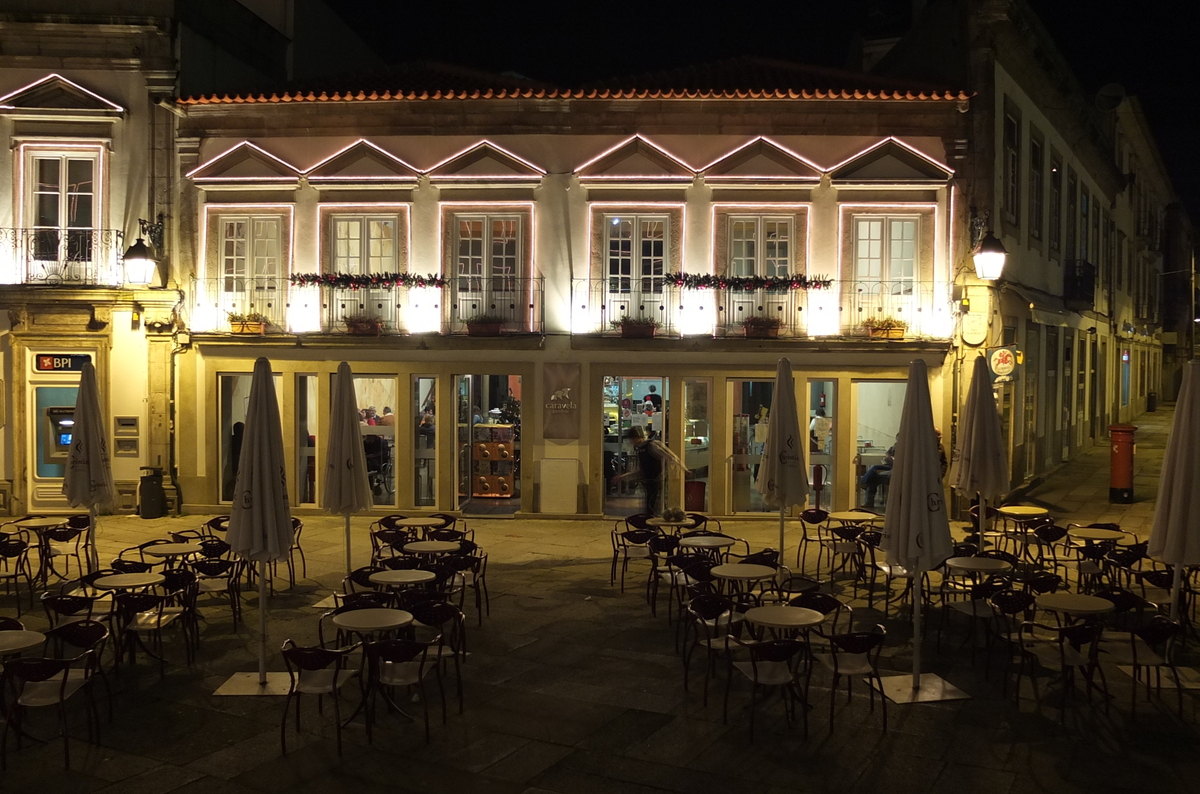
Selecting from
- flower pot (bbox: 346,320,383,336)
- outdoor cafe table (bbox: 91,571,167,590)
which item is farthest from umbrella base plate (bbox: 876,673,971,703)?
flower pot (bbox: 346,320,383,336)

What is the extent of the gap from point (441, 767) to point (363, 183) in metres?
13.9

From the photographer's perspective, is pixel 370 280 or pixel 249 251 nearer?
pixel 370 280

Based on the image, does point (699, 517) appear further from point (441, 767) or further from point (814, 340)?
point (441, 767)

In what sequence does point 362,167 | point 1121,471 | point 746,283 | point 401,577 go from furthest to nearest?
point 1121,471
point 362,167
point 746,283
point 401,577

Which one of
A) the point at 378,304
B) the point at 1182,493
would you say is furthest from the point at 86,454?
the point at 1182,493

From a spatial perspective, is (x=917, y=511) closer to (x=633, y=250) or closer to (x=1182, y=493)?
(x=1182, y=493)

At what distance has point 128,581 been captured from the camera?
9.77 m

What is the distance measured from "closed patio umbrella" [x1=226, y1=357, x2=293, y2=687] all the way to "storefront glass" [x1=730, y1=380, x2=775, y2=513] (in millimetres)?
10913

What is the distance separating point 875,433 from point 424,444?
8.38 meters

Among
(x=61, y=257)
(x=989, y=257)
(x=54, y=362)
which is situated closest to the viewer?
(x=989, y=257)

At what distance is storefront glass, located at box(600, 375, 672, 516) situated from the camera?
18.6 metres

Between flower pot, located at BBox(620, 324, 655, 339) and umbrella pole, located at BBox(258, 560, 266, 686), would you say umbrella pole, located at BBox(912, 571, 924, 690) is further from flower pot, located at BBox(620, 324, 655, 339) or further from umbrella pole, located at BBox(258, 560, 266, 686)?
flower pot, located at BBox(620, 324, 655, 339)

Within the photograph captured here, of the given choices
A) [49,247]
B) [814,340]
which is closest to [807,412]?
[814,340]

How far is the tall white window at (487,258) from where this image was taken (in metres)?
18.7
